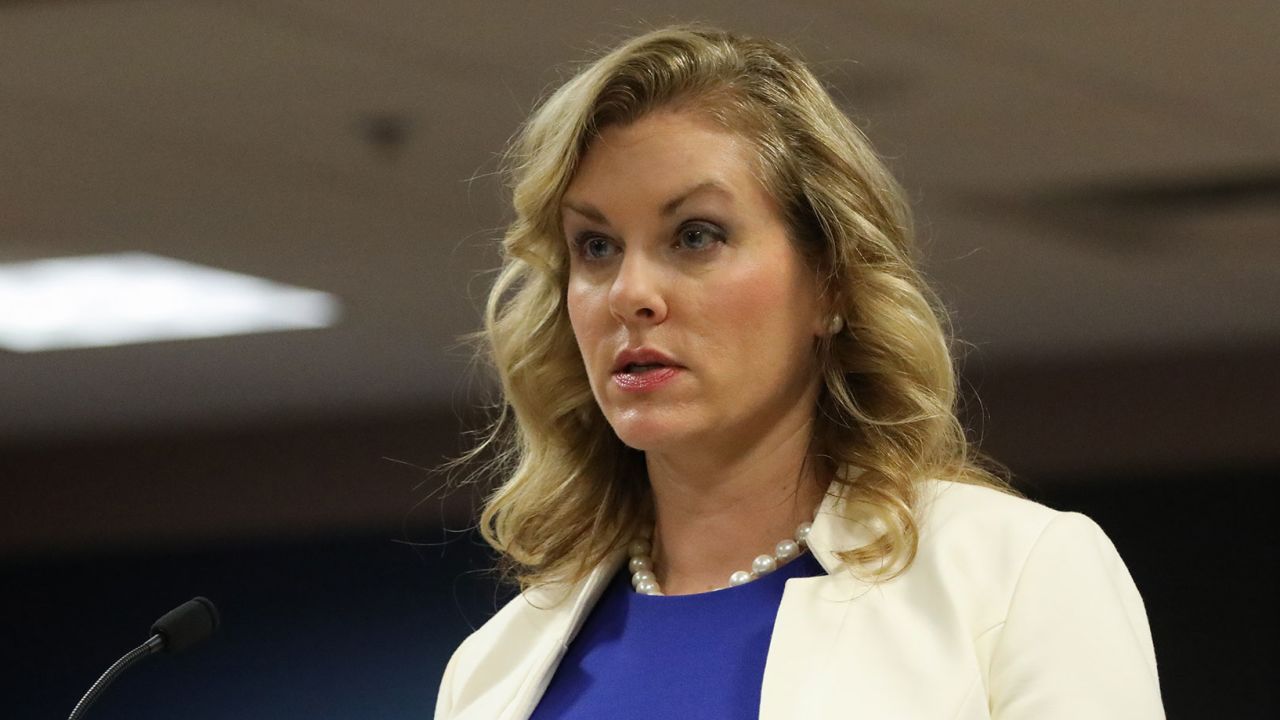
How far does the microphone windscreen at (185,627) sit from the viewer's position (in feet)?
5.55

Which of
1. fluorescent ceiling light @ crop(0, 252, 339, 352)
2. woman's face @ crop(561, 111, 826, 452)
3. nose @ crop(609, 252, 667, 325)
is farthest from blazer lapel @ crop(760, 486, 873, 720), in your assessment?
fluorescent ceiling light @ crop(0, 252, 339, 352)

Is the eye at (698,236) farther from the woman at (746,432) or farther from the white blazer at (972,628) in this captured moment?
the white blazer at (972,628)

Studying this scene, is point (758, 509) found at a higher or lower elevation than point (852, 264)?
lower

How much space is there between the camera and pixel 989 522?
1.55m

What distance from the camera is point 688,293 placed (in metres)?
1.63

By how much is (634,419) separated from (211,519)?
26.5 feet

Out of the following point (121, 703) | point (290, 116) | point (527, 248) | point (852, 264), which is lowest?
point (121, 703)

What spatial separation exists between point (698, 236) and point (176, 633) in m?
0.62

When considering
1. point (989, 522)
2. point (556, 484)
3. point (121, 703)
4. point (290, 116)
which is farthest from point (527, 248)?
point (121, 703)

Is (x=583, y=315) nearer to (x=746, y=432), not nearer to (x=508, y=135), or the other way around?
(x=746, y=432)

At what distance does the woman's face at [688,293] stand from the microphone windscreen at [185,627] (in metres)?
0.44

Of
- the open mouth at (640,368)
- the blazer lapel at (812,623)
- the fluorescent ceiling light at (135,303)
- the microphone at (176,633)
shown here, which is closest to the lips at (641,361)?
the open mouth at (640,368)

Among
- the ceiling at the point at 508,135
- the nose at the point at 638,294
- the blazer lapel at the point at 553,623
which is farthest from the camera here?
the ceiling at the point at 508,135

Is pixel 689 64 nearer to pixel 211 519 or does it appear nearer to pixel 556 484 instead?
pixel 556 484
